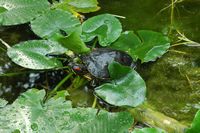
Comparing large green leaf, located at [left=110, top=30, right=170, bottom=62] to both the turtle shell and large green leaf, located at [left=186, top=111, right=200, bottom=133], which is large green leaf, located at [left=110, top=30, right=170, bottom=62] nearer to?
the turtle shell

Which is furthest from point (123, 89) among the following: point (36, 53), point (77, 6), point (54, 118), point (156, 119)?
point (77, 6)

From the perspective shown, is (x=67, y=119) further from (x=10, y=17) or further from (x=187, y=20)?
(x=187, y=20)

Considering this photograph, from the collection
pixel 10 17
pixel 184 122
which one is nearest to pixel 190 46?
pixel 184 122

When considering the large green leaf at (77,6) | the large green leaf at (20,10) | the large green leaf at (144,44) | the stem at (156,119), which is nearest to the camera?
the stem at (156,119)

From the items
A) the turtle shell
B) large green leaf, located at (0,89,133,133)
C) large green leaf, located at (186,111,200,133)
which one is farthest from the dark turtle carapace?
large green leaf, located at (186,111,200,133)

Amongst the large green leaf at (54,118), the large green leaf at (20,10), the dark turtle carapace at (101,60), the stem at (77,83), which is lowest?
the stem at (77,83)

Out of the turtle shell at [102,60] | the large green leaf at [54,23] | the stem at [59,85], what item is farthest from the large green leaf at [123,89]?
the large green leaf at [54,23]

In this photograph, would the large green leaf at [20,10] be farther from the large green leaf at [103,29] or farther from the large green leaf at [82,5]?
the large green leaf at [103,29]
